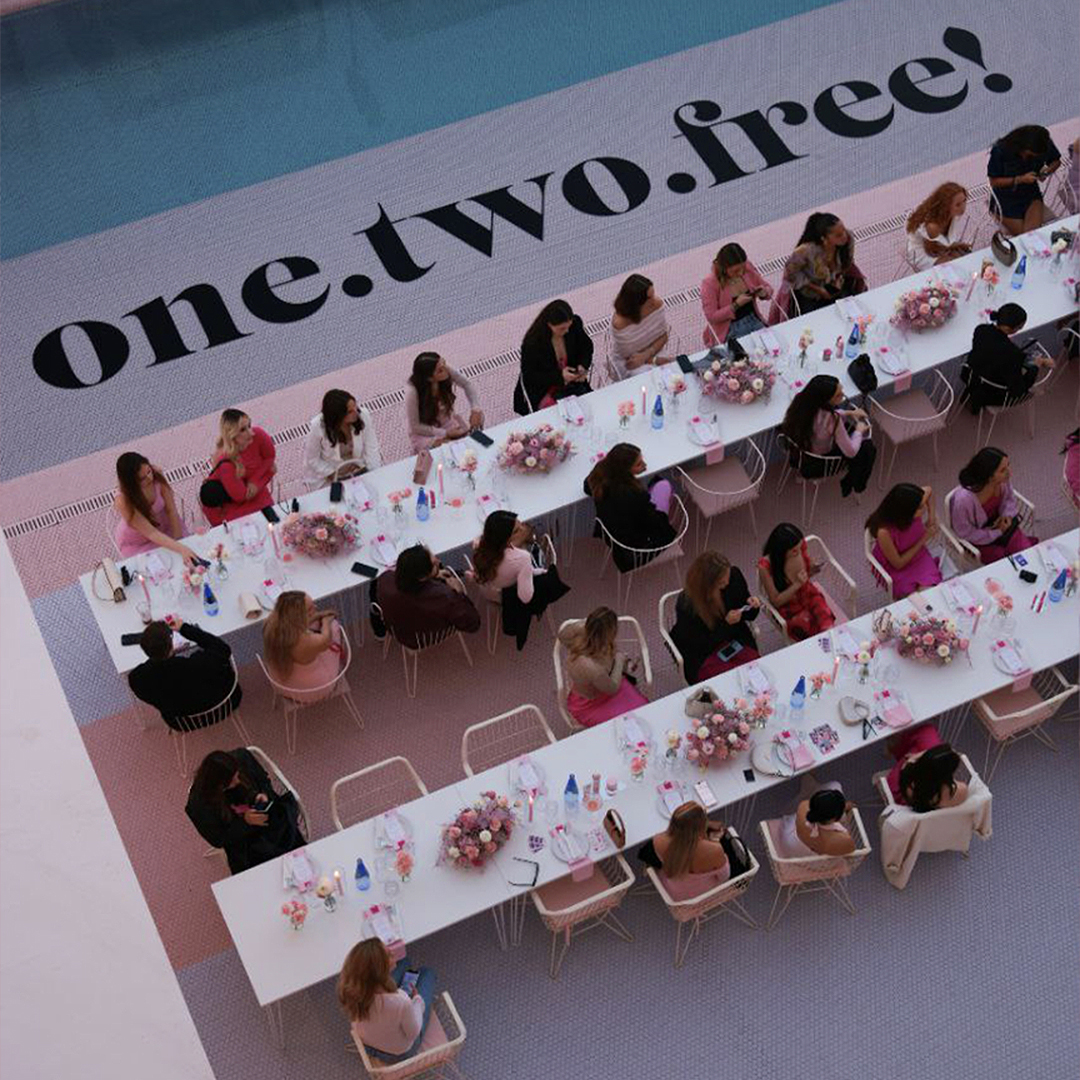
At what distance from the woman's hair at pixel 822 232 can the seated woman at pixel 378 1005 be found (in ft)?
16.7

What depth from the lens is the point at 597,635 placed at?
23.1ft

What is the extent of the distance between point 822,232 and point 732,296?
0.66m

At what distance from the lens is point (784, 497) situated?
880 cm

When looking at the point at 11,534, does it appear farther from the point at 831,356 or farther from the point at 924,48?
the point at 924,48

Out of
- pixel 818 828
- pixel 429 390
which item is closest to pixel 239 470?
pixel 429 390

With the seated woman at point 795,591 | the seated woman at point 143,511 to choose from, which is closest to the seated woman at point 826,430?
the seated woman at point 795,591

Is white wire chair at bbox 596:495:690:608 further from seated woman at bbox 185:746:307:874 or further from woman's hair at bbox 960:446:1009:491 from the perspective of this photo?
seated woman at bbox 185:746:307:874

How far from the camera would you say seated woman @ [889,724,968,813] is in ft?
21.9

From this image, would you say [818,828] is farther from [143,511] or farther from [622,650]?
[143,511]

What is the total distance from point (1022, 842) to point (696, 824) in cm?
195

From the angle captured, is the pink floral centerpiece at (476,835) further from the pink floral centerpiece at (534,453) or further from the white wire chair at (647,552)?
the pink floral centerpiece at (534,453)

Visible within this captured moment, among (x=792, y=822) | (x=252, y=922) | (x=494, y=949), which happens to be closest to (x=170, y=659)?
(x=252, y=922)

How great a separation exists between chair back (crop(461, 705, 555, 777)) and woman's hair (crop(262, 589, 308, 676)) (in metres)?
1.10

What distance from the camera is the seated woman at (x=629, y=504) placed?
25.3ft
